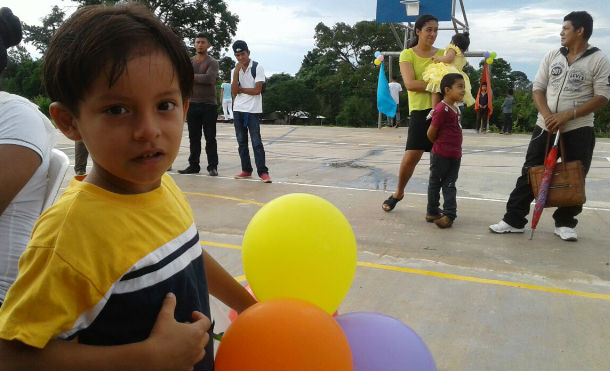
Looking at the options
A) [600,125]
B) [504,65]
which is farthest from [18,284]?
[504,65]

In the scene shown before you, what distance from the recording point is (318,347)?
1.18 m

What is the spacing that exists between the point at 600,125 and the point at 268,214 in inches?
1165

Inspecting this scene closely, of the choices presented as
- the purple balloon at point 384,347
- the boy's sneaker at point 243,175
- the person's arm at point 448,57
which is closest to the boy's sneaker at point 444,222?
the person's arm at point 448,57

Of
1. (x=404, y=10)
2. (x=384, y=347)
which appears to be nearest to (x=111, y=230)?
(x=384, y=347)

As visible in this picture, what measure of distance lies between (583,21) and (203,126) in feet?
15.4

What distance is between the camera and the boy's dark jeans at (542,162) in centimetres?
375

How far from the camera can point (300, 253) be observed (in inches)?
60.1

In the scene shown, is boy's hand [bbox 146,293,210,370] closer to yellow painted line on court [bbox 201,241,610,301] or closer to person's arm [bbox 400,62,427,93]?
yellow painted line on court [bbox 201,241,610,301]

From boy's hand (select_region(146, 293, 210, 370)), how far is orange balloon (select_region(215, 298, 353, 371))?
0.16 meters

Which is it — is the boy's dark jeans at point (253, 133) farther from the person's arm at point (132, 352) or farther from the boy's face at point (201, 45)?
the person's arm at point (132, 352)

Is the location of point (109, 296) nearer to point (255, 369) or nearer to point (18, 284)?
point (18, 284)

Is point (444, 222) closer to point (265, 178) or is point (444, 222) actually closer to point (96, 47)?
point (265, 178)

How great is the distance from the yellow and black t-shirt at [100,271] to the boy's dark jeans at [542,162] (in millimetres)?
3515

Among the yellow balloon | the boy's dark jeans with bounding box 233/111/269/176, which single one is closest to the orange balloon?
the yellow balloon
